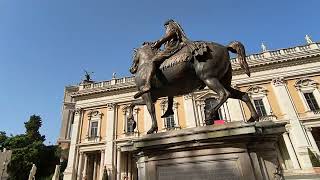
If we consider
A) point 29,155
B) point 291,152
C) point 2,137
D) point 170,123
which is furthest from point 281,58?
point 2,137

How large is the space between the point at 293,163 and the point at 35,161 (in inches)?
1176

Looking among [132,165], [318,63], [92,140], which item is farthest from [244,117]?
[92,140]

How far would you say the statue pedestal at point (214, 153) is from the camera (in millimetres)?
3773

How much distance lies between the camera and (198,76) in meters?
4.90

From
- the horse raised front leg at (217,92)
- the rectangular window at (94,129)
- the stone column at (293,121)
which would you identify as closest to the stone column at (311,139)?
the stone column at (293,121)

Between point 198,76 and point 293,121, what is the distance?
20.7 meters

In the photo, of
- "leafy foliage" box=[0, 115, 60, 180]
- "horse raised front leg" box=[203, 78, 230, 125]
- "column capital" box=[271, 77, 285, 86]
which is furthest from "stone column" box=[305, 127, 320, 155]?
"leafy foliage" box=[0, 115, 60, 180]

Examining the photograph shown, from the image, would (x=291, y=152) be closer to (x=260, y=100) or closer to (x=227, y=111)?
(x=260, y=100)

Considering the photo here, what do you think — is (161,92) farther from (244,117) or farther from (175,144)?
(244,117)

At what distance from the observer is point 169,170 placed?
4.18 m

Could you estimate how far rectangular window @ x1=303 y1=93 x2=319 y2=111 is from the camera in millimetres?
22375

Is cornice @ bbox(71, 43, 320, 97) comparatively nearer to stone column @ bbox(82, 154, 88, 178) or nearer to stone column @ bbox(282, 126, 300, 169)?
stone column @ bbox(282, 126, 300, 169)

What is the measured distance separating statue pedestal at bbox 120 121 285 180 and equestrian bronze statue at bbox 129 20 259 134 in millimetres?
584

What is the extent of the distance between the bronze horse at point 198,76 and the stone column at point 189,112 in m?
18.9
